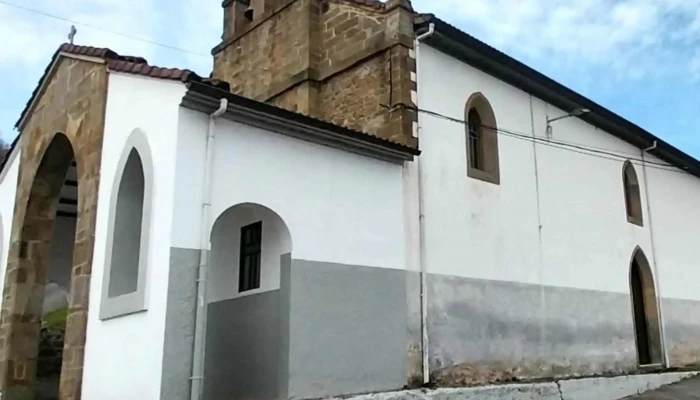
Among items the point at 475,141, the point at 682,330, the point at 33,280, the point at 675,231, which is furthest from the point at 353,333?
the point at 675,231

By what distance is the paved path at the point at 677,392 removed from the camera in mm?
13928

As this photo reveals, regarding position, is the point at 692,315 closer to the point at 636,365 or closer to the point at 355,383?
the point at 636,365

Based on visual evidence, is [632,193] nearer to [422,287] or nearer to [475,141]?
[475,141]

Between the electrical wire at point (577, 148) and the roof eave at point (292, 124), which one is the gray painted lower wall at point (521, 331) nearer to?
the roof eave at point (292, 124)

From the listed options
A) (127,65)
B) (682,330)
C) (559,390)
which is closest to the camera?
(127,65)

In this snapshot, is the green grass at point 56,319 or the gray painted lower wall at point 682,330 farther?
the gray painted lower wall at point 682,330

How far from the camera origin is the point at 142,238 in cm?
847

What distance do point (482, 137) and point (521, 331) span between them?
3.48m

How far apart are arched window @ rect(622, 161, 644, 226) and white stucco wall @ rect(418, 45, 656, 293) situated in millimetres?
298

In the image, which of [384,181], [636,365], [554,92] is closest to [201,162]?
[384,181]

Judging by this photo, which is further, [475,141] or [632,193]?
[632,193]

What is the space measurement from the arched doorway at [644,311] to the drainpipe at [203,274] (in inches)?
443

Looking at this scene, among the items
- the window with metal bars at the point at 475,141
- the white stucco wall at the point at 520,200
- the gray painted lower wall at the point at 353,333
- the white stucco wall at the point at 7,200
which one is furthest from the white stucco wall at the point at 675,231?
the white stucco wall at the point at 7,200

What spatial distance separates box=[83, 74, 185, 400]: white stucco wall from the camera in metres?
8.07
